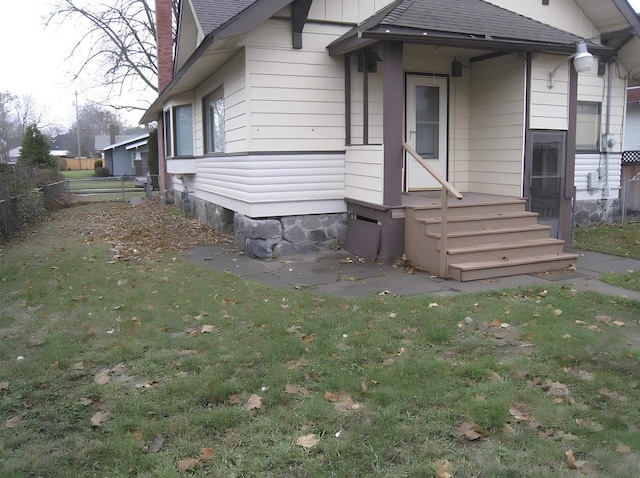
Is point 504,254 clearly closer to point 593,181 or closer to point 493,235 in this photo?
point 493,235

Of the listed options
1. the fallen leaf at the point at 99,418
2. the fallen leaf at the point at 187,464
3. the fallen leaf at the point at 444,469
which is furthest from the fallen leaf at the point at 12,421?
the fallen leaf at the point at 444,469

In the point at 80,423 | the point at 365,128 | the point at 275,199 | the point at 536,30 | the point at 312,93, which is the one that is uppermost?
the point at 536,30

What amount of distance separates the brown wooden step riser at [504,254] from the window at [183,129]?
31.0 ft

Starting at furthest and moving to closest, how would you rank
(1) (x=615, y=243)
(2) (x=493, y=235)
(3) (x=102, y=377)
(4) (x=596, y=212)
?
(4) (x=596, y=212)
(1) (x=615, y=243)
(2) (x=493, y=235)
(3) (x=102, y=377)

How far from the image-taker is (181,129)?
1509cm

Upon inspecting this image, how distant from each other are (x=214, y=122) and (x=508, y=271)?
7.57 meters

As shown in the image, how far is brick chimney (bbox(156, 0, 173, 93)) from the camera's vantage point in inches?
731

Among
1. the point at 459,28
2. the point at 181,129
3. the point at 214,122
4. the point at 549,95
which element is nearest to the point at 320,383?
the point at 459,28

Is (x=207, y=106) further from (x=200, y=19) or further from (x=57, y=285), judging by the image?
(x=57, y=285)

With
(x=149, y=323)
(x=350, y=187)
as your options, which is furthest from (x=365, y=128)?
(x=149, y=323)

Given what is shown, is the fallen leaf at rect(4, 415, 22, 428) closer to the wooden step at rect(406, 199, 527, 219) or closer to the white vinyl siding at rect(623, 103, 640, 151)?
the wooden step at rect(406, 199, 527, 219)

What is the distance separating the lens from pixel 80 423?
352 centimetres

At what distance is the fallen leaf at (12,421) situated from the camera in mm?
3506

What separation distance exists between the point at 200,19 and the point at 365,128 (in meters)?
3.11
